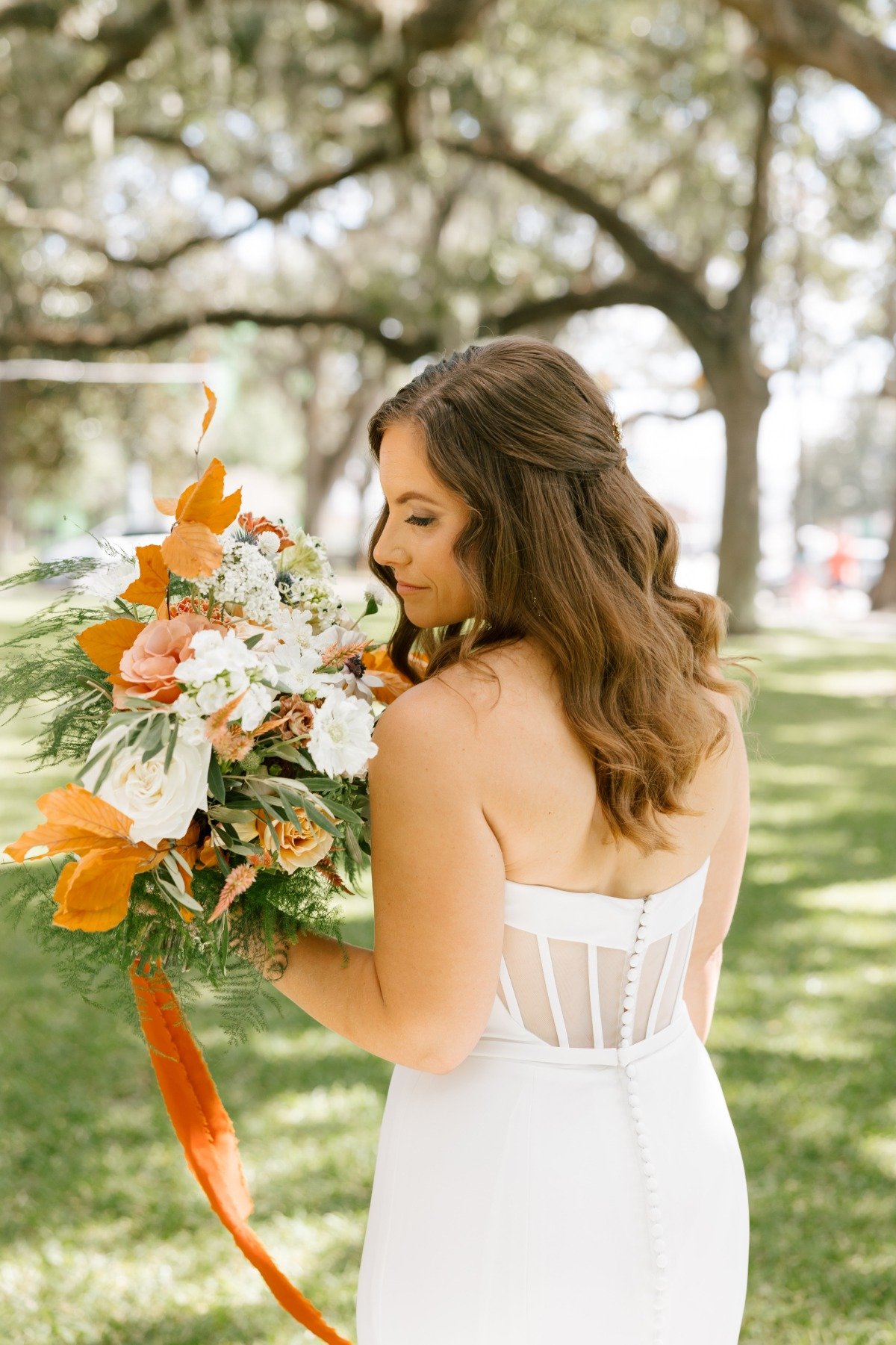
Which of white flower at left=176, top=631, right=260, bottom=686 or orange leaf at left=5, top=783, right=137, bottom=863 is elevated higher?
white flower at left=176, top=631, right=260, bottom=686

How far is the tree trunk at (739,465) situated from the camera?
17156 mm

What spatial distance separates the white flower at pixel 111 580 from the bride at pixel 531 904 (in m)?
0.34

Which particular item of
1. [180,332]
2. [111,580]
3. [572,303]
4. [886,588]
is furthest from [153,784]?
[886,588]

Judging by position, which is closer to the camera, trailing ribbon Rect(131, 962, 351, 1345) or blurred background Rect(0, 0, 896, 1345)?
trailing ribbon Rect(131, 962, 351, 1345)

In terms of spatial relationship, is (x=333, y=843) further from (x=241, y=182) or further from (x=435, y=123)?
(x=241, y=182)

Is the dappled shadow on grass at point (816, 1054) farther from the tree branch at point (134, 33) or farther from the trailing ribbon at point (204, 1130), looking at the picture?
the tree branch at point (134, 33)

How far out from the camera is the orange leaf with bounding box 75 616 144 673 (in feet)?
4.99

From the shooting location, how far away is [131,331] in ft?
66.2

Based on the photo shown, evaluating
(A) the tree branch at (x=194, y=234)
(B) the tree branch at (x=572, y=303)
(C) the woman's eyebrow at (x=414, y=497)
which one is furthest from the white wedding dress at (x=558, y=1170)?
(B) the tree branch at (x=572, y=303)

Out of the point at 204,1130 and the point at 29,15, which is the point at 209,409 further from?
the point at 29,15

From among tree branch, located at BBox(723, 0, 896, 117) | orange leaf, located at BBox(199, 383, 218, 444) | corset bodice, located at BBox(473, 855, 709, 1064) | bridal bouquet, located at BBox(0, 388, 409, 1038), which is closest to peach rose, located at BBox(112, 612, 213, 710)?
bridal bouquet, located at BBox(0, 388, 409, 1038)

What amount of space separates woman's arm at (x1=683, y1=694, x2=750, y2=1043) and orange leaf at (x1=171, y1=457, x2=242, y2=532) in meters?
0.70

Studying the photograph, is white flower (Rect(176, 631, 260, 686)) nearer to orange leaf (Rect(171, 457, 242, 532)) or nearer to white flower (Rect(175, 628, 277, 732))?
white flower (Rect(175, 628, 277, 732))

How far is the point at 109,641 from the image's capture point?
5.02 ft
